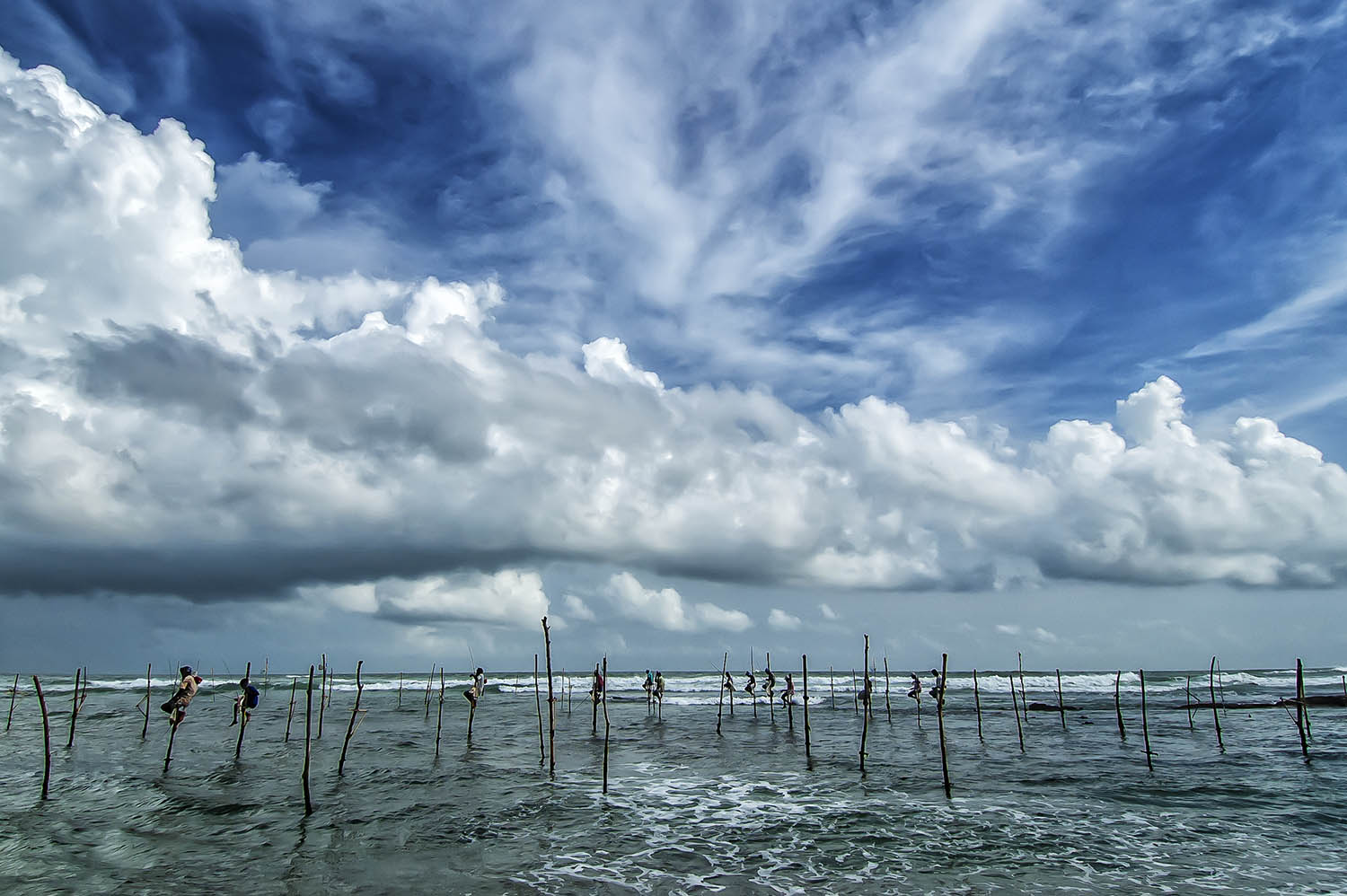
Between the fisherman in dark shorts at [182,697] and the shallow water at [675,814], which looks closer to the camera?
the shallow water at [675,814]

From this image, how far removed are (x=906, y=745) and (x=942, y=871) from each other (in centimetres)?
2338

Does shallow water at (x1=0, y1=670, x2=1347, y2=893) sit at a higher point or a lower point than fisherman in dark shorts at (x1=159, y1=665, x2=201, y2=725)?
lower

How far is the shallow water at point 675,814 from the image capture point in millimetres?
16609

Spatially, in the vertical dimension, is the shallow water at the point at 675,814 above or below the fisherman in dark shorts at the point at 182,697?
below

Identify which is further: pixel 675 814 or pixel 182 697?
pixel 182 697

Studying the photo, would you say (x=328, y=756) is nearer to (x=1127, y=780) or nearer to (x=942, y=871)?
(x=942, y=871)

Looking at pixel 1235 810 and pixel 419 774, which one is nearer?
pixel 1235 810

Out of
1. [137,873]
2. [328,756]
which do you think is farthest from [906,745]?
[137,873]

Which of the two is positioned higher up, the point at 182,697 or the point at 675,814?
the point at 182,697

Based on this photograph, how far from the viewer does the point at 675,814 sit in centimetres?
2245

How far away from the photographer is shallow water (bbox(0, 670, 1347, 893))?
16.6m

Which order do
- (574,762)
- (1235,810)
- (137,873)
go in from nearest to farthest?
(137,873) → (1235,810) → (574,762)

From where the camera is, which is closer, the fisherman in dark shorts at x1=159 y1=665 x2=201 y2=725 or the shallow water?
the shallow water

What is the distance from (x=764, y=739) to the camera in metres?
41.6
